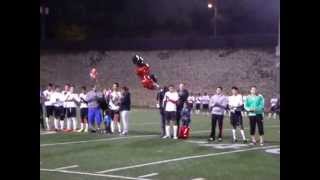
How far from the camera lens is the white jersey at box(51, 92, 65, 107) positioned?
20778 mm

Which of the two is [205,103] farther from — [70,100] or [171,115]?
[171,115]

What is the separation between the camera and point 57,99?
2088cm

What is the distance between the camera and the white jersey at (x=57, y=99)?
68.2 feet

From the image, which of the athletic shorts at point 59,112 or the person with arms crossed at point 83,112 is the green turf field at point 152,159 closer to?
the person with arms crossed at point 83,112

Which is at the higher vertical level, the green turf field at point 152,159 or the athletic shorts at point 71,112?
the athletic shorts at point 71,112

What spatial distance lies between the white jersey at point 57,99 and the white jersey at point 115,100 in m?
2.37

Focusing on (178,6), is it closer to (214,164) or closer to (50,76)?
(50,76)

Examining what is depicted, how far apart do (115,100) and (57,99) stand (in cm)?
287

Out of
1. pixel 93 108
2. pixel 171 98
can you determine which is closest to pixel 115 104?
pixel 93 108

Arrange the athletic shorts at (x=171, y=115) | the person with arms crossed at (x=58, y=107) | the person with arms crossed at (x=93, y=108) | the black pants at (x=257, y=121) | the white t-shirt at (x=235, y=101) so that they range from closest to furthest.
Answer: the black pants at (x=257, y=121), the white t-shirt at (x=235, y=101), the athletic shorts at (x=171, y=115), the person with arms crossed at (x=93, y=108), the person with arms crossed at (x=58, y=107)

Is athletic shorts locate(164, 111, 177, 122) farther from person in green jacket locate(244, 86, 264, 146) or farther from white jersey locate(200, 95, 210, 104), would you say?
white jersey locate(200, 95, 210, 104)

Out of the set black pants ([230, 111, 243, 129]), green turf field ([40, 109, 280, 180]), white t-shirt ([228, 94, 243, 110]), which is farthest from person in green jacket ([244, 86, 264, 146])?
black pants ([230, 111, 243, 129])

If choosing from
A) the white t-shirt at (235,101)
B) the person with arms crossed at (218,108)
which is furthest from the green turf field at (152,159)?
the white t-shirt at (235,101)
